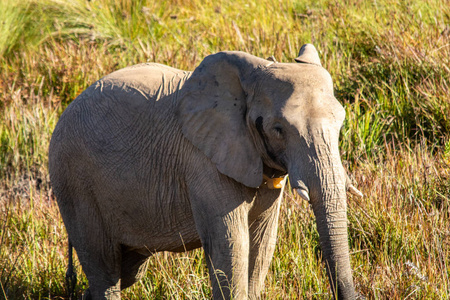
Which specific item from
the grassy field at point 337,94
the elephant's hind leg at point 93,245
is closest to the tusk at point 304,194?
the grassy field at point 337,94

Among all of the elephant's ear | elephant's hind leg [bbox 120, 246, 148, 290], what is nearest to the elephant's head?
the elephant's ear

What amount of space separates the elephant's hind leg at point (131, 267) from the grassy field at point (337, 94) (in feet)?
0.28

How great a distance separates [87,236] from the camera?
414 centimetres

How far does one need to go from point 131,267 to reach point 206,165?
1290 millimetres

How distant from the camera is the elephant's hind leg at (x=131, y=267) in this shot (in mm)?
4449

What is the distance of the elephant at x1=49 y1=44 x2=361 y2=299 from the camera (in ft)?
10.2

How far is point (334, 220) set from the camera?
307 centimetres

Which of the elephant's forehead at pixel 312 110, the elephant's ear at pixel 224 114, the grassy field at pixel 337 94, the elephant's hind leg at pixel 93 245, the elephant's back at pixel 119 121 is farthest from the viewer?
the grassy field at pixel 337 94

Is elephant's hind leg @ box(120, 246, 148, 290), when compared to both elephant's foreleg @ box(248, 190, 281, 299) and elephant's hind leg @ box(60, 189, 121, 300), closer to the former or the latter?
elephant's hind leg @ box(60, 189, 121, 300)

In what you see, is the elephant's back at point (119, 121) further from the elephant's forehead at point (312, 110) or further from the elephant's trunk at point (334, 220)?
the elephant's trunk at point (334, 220)

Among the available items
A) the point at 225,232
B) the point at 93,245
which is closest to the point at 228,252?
the point at 225,232

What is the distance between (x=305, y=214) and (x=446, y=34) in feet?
10.2

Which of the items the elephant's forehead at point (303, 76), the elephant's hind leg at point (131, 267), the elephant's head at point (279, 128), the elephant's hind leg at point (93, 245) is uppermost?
the elephant's forehead at point (303, 76)

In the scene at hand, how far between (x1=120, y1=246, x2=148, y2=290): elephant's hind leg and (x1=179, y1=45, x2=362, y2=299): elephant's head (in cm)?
126
